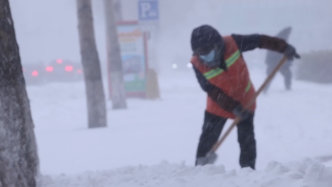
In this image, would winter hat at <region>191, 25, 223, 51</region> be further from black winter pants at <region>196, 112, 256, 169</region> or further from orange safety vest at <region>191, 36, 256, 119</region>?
black winter pants at <region>196, 112, 256, 169</region>

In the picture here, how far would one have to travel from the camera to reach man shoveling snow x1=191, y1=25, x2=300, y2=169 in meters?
4.02

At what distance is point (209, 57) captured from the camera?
4.04m

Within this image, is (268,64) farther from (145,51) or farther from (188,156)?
(188,156)

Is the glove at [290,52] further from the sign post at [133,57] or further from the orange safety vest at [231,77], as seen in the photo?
the sign post at [133,57]

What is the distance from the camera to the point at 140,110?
37.1 feet

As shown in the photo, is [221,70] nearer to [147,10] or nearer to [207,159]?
[207,159]

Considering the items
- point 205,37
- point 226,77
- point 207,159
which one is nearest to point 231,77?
point 226,77

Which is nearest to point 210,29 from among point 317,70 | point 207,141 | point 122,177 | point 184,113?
point 207,141

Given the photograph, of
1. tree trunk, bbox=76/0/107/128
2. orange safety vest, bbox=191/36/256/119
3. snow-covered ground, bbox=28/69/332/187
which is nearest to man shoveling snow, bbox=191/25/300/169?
orange safety vest, bbox=191/36/256/119

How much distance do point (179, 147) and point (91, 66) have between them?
8.60 feet

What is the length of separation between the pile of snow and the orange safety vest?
2.33ft

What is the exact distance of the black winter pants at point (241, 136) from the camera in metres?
4.25

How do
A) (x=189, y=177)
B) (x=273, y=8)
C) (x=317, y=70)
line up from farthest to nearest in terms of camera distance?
(x=273, y=8), (x=317, y=70), (x=189, y=177)

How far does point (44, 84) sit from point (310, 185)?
21.6m
